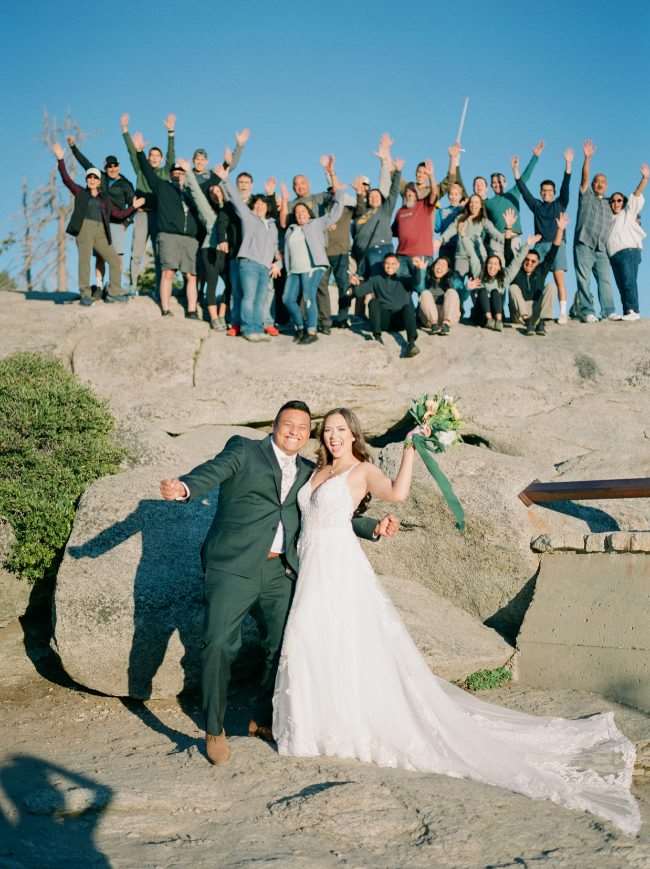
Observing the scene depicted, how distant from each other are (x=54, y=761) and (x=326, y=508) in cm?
→ 249

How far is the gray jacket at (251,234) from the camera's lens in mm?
12789

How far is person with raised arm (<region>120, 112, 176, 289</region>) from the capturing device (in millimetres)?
13414

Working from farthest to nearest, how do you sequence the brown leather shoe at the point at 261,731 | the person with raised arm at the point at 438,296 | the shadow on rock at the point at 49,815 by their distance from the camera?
the person with raised arm at the point at 438,296 < the brown leather shoe at the point at 261,731 < the shadow on rock at the point at 49,815

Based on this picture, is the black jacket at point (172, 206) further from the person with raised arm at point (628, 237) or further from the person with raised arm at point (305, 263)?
the person with raised arm at point (628, 237)

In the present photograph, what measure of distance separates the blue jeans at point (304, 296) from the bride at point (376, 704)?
287 inches

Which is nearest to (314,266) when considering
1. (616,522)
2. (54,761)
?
(616,522)

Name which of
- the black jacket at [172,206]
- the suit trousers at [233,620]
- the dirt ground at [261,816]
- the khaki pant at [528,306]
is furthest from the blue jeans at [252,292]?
the dirt ground at [261,816]

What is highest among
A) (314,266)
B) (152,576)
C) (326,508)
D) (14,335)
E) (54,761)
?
(314,266)

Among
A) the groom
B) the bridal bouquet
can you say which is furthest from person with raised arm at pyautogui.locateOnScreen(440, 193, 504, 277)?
the groom

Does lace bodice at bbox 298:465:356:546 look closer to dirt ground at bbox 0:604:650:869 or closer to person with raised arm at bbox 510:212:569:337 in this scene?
dirt ground at bbox 0:604:650:869

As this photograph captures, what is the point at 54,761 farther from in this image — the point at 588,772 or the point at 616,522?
the point at 616,522

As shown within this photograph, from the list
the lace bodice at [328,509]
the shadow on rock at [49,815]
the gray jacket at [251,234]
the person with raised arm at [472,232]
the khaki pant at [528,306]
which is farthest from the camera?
the khaki pant at [528,306]

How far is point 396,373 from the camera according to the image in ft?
42.3

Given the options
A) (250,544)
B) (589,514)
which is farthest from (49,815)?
(589,514)
